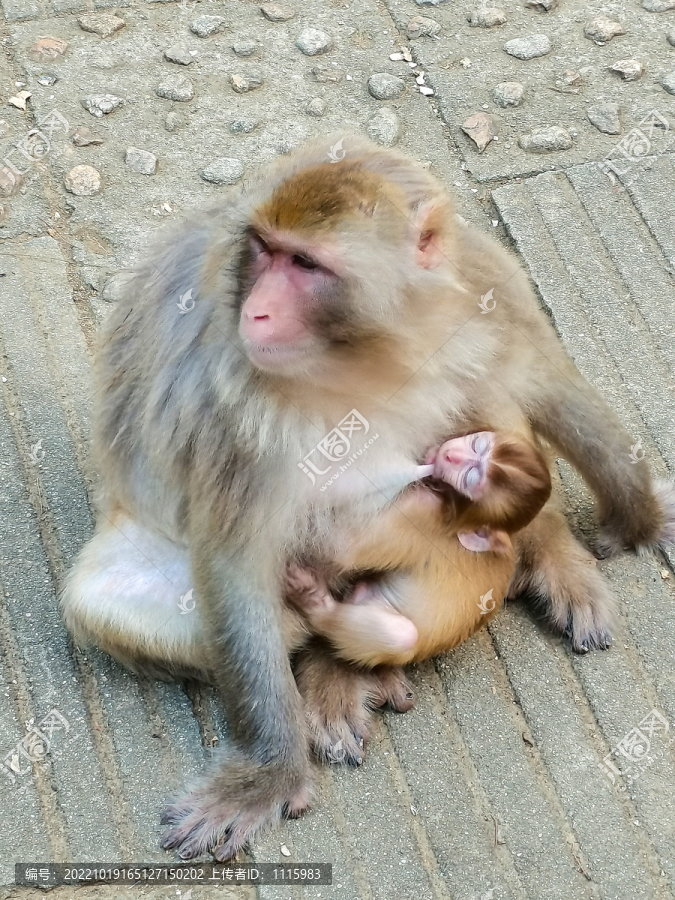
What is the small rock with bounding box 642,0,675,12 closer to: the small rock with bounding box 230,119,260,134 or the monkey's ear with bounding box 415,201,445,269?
the small rock with bounding box 230,119,260,134

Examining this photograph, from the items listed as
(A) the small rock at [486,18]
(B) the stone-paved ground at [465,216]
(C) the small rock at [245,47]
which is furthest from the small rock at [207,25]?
(A) the small rock at [486,18]

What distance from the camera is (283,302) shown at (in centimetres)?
286

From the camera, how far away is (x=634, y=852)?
3.34 metres

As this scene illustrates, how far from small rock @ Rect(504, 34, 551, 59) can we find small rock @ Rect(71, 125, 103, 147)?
7.43 ft

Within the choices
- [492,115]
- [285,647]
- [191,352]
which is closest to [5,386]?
[191,352]

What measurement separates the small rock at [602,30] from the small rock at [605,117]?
57 centimetres

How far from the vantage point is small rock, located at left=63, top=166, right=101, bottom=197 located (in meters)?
5.20

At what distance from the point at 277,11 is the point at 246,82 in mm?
621

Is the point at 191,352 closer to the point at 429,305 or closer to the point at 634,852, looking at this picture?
the point at 429,305

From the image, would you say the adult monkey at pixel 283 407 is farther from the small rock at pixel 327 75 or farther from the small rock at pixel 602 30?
the small rock at pixel 602 30

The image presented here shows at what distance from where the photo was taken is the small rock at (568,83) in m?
5.73

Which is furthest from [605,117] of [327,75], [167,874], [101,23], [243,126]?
[167,874]

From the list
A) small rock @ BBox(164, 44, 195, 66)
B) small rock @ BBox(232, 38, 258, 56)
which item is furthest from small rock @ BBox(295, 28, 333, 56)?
small rock @ BBox(164, 44, 195, 66)

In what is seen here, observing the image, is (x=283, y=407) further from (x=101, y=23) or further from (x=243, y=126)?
(x=101, y=23)
